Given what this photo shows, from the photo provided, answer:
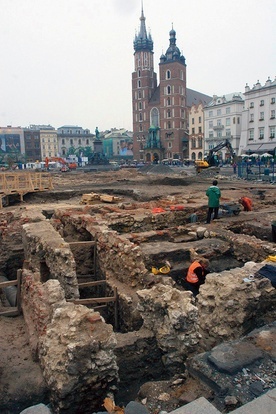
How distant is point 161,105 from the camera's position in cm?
8269

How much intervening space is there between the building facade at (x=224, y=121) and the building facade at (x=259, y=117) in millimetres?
6387

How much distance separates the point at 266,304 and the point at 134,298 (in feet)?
8.09

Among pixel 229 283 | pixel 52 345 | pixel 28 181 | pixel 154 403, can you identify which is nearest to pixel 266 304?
pixel 229 283

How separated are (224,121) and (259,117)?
12656mm

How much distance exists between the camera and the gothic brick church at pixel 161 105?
264 feet

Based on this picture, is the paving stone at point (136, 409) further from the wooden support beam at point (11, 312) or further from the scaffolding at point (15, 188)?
the scaffolding at point (15, 188)

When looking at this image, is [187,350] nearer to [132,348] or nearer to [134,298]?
[132,348]

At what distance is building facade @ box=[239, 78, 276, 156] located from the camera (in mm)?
51969

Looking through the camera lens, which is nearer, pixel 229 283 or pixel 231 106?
pixel 229 283

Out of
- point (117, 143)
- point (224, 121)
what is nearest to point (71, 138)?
point (117, 143)

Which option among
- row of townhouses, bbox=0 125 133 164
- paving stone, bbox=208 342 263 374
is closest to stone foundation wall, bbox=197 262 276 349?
paving stone, bbox=208 342 263 374

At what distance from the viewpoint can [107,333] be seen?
161 inches

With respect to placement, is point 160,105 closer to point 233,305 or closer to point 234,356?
point 233,305

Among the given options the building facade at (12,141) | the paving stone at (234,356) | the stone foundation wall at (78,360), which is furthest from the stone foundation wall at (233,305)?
the building facade at (12,141)
